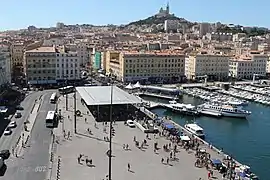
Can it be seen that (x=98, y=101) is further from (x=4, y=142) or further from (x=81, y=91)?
(x=4, y=142)

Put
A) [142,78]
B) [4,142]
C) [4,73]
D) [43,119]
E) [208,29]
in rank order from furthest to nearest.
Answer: [208,29] < [142,78] < [4,73] < [43,119] < [4,142]

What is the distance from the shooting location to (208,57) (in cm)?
5844

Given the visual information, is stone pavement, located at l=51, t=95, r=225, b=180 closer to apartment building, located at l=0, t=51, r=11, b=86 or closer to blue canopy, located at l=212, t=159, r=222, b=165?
blue canopy, located at l=212, t=159, r=222, b=165

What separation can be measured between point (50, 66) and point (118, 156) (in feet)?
100

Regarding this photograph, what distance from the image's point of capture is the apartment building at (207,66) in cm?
5797

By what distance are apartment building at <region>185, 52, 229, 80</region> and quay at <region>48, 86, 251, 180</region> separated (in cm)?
3071

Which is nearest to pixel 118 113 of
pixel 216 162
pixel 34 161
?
pixel 34 161

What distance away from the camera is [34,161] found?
21.1 m

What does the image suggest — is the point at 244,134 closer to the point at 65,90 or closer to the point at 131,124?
→ the point at 131,124

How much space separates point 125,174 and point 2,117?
15.2 m

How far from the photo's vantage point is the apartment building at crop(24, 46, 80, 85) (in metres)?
49.5

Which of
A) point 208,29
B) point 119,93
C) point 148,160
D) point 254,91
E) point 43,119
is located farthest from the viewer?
point 208,29

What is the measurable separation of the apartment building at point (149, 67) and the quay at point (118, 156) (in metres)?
26.0

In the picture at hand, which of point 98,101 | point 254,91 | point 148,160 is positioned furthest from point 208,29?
point 148,160
